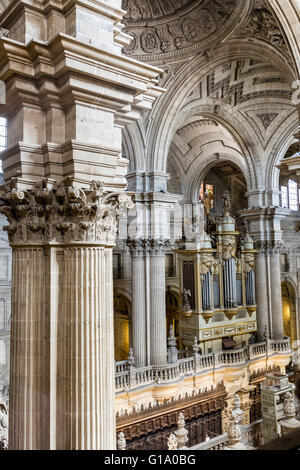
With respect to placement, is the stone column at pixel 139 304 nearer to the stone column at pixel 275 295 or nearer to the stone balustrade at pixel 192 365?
the stone balustrade at pixel 192 365

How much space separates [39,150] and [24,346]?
73.7 inches

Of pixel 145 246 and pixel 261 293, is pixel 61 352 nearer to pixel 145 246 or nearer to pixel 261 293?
pixel 145 246

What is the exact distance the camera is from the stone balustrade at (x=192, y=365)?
10.3 metres

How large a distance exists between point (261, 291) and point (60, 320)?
12.4 meters

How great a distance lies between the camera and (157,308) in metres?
11.2

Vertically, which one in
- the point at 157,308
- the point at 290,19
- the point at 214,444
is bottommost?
the point at 214,444

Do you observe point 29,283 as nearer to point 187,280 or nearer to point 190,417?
point 190,417

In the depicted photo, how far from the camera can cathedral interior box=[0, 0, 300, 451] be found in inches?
139

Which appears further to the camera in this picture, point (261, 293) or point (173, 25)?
point (261, 293)

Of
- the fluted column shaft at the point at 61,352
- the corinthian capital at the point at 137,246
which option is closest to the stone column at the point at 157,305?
the corinthian capital at the point at 137,246

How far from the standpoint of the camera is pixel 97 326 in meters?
3.53

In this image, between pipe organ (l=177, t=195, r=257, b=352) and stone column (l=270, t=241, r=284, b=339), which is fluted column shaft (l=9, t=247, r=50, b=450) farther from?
stone column (l=270, t=241, r=284, b=339)

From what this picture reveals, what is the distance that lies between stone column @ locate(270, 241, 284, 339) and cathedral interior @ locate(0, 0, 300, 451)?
53 millimetres

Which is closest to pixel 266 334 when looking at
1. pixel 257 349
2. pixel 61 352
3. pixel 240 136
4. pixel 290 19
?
pixel 257 349
